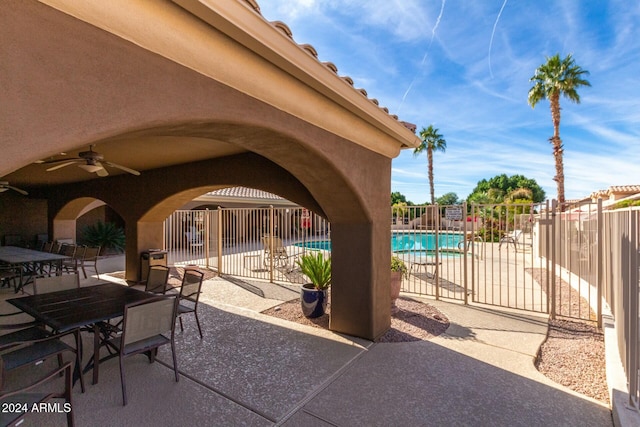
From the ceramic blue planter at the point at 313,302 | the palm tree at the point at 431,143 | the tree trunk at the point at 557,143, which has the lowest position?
the ceramic blue planter at the point at 313,302

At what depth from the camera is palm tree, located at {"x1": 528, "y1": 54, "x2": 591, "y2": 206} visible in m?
17.0

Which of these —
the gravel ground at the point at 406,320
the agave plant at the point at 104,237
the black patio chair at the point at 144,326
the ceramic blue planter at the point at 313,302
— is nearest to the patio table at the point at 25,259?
the agave plant at the point at 104,237

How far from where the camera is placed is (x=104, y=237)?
14.2m

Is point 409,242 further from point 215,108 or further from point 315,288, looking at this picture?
point 215,108

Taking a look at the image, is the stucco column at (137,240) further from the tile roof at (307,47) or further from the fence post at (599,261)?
the fence post at (599,261)

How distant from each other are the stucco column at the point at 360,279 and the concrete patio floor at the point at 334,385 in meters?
0.31

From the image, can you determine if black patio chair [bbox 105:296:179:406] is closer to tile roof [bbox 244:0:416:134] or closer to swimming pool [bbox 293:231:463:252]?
tile roof [bbox 244:0:416:134]

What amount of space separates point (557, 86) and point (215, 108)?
71.2 feet

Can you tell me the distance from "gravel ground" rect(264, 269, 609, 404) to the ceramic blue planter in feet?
0.39

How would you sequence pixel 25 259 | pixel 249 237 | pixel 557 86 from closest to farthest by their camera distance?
pixel 25 259, pixel 249 237, pixel 557 86

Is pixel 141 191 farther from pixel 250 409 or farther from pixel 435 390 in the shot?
pixel 435 390

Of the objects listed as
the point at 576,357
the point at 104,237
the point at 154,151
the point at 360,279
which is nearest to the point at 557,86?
the point at 576,357

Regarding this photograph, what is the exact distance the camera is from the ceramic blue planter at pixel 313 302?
19.3ft

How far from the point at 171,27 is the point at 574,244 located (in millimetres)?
9246
